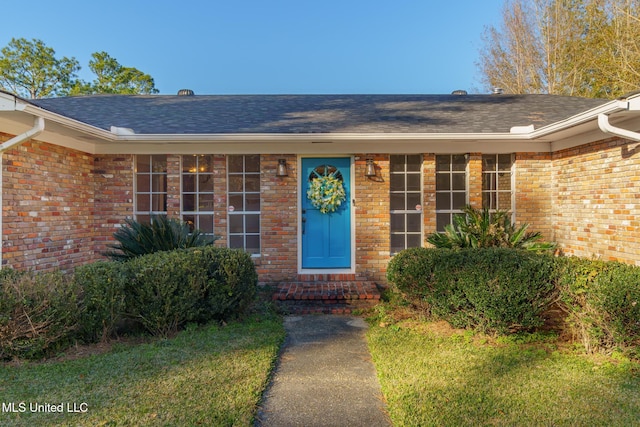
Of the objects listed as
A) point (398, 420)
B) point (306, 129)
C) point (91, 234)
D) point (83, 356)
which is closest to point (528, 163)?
point (306, 129)

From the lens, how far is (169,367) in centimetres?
351

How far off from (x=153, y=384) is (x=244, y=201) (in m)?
4.12

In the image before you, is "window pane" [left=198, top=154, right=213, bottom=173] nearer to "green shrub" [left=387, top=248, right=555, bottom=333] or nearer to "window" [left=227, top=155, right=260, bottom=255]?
"window" [left=227, top=155, right=260, bottom=255]

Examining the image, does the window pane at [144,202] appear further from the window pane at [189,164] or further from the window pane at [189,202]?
the window pane at [189,164]

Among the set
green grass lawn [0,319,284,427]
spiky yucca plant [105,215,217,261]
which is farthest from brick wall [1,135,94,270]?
green grass lawn [0,319,284,427]

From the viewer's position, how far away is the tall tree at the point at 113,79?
27344 mm

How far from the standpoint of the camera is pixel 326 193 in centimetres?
674

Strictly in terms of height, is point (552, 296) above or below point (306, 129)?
below

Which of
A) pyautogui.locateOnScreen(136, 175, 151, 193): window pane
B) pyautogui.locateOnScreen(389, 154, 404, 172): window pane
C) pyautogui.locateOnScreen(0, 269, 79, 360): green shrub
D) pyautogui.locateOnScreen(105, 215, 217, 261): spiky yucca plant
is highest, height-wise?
pyautogui.locateOnScreen(389, 154, 404, 172): window pane

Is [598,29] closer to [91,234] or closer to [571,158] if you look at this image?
[571,158]

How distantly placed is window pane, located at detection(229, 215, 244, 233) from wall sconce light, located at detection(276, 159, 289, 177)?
1.09 m

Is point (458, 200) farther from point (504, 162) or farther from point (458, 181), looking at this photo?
point (504, 162)

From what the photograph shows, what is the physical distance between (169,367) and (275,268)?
10.8ft

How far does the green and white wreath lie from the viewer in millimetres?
6738
